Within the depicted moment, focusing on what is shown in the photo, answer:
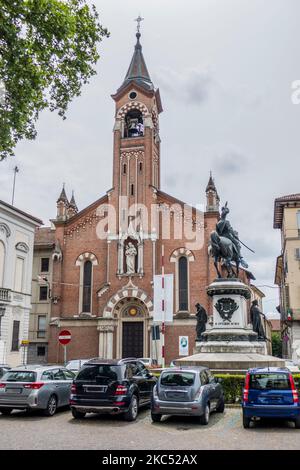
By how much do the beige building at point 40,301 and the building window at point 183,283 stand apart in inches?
464

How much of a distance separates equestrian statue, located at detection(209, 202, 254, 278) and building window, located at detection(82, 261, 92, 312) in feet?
63.1

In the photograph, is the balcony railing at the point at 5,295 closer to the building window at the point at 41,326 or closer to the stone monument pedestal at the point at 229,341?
the building window at the point at 41,326

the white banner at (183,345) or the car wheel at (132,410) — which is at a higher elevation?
the white banner at (183,345)

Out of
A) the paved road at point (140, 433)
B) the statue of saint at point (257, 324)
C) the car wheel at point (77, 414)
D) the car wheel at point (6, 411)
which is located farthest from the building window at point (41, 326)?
the car wheel at point (77, 414)

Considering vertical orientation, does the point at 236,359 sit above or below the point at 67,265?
below

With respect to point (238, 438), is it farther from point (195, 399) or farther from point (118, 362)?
point (118, 362)

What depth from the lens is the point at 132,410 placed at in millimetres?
12508

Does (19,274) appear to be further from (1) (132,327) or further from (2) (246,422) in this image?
(2) (246,422)

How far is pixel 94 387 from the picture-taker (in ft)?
40.5

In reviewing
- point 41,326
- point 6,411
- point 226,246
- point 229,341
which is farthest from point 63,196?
point 6,411

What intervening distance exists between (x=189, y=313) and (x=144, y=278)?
4507 mm

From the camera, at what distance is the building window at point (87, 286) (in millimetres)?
38094

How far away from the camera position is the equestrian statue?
2059cm
